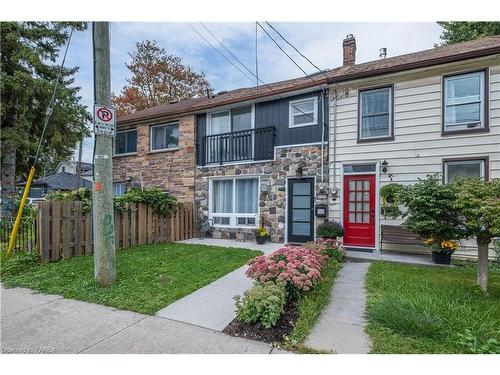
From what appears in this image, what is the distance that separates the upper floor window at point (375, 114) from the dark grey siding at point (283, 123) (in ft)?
3.32

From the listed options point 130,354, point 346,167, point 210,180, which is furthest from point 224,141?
point 130,354

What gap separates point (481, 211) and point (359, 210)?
4.16m

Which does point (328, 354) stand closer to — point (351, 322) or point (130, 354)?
point (351, 322)

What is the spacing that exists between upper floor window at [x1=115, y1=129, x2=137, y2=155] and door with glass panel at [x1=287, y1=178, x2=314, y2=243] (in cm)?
743

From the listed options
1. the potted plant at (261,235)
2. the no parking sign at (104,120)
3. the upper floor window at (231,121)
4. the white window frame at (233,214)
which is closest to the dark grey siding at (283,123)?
the upper floor window at (231,121)

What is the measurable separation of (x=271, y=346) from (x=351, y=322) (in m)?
1.10

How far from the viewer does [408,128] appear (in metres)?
7.33

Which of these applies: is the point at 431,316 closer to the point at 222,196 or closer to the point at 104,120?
the point at 104,120

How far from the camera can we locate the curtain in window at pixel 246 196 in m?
9.63

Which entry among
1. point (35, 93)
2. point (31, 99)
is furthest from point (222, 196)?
point (31, 99)

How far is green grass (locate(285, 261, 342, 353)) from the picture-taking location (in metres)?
2.89

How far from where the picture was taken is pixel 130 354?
2.73m

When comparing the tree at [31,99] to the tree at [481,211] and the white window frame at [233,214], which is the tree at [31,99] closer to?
the white window frame at [233,214]

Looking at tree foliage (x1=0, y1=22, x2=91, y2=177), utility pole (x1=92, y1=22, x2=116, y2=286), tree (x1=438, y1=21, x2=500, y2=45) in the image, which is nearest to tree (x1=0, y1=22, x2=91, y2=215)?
tree foliage (x1=0, y1=22, x2=91, y2=177)
